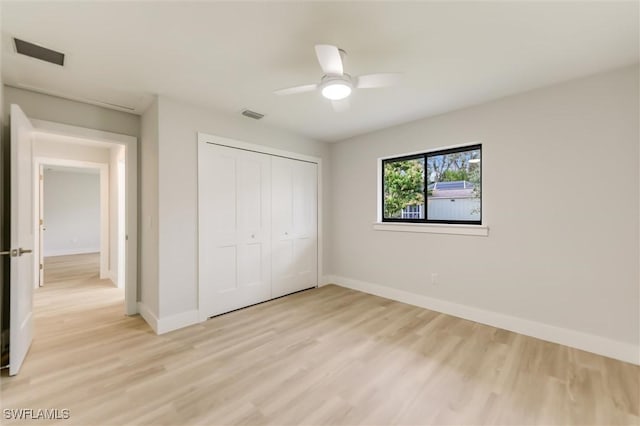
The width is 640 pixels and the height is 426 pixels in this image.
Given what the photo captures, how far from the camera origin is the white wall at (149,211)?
287 cm

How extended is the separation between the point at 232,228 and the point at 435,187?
272 centimetres

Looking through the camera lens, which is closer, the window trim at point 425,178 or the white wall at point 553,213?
the white wall at point 553,213

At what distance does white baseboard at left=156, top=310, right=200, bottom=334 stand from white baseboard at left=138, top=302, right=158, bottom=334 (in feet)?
0.20

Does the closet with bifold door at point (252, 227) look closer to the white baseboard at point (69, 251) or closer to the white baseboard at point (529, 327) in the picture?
the white baseboard at point (529, 327)

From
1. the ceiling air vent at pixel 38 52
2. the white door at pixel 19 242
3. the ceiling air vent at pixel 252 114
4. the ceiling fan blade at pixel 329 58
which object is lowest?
the white door at pixel 19 242

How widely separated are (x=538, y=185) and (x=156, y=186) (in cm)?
395

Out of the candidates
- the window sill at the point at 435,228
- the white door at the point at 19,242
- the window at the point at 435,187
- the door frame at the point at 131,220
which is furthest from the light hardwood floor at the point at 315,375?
the window at the point at 435,187

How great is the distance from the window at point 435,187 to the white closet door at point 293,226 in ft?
3.94

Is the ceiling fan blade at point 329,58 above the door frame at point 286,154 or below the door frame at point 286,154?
above

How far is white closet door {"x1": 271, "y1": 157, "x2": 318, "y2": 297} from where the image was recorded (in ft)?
12.7

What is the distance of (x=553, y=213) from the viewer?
2574mm

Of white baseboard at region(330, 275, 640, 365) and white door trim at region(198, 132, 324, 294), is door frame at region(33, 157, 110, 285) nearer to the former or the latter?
white door trim at region(198, 132, 324, 294)

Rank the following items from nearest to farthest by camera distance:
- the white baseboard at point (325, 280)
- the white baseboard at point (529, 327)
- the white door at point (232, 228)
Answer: the white baseboard at point (529, 327), the white door at point (232, 228), the white baseboard at point (325, 280)

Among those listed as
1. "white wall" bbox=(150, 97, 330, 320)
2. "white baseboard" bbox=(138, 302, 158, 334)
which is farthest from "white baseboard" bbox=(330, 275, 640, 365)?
"white baseboard" bbox=(138, 302, 158, 334)
